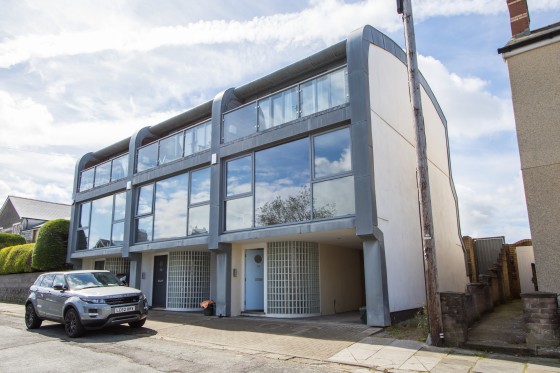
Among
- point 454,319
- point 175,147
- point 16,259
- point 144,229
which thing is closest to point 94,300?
point 144,229

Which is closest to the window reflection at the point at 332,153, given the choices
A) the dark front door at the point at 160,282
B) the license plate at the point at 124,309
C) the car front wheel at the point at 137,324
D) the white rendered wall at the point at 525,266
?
the license plate at the point at 124,309

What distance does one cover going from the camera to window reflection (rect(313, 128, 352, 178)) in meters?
11.1

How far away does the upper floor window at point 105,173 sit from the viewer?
18938 millimetres

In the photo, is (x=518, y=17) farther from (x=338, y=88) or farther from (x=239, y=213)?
(x=239, y=213)

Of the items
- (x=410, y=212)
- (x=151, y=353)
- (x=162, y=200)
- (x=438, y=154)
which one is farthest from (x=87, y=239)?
(x=438, y=154)

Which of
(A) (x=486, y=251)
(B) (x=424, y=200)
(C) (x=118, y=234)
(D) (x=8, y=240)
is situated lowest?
(A) (x=486, y=251)

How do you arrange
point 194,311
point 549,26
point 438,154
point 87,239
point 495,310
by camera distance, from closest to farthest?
point 549,26, point 495,310, point 194,311, point 438,154, point 87,239

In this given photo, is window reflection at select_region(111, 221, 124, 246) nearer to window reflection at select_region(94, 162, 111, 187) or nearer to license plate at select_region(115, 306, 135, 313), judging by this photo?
window reflection at select_region(94, 162, 111, 187)

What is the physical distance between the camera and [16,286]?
74.3ft

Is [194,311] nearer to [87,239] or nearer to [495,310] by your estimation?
[87,239]

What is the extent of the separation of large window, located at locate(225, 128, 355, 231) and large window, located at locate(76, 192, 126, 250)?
7.14 metres

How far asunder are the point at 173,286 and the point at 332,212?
845cm

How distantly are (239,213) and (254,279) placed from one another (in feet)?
8.39

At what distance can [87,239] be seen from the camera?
20547mm
